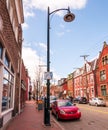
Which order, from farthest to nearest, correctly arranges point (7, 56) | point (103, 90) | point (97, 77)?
point (97, 77) → point (103, 90) → point (7, 56)

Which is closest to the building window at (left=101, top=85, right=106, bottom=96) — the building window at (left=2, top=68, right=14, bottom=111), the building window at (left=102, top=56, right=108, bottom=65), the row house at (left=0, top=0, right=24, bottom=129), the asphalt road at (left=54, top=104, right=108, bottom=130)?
the building window at (left=102, top=56, right=108, bottom=65)

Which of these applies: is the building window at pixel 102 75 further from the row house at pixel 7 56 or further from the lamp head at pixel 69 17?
the lamp head at pixel 69 17

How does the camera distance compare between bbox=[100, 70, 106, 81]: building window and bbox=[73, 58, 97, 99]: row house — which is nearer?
bbox=[100, 70, 106, 81]: building window

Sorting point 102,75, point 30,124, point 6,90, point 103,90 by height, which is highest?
point 102,75

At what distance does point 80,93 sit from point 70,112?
141ft

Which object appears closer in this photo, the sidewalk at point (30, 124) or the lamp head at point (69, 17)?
the sidewalk at point (30, 124)

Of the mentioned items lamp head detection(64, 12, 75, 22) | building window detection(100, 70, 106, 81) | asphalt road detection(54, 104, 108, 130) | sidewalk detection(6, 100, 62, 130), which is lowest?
asphalt road detection(54, 104, 108, 130)

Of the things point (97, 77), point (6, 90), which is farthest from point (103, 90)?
point (6, 90)

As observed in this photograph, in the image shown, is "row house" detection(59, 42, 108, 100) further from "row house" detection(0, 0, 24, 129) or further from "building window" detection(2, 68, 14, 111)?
"building window" detection(2, 68, 14, 111)

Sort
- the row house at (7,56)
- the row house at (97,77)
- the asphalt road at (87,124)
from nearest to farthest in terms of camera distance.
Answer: the row house at (7,56)
the asphalt road at (87,124)
the row house at (97,77)

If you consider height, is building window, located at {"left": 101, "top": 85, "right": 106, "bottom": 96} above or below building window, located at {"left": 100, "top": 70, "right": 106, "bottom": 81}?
below

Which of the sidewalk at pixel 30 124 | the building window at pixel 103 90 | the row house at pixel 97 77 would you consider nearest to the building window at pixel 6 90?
the sidewalk at pixel 30 124

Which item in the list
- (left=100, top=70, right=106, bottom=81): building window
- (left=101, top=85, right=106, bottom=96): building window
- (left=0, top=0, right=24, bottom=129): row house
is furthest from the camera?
(left=100, top=70, right=106, bottom=81): building window

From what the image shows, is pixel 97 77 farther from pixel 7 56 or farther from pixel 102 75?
pixel 7 56
